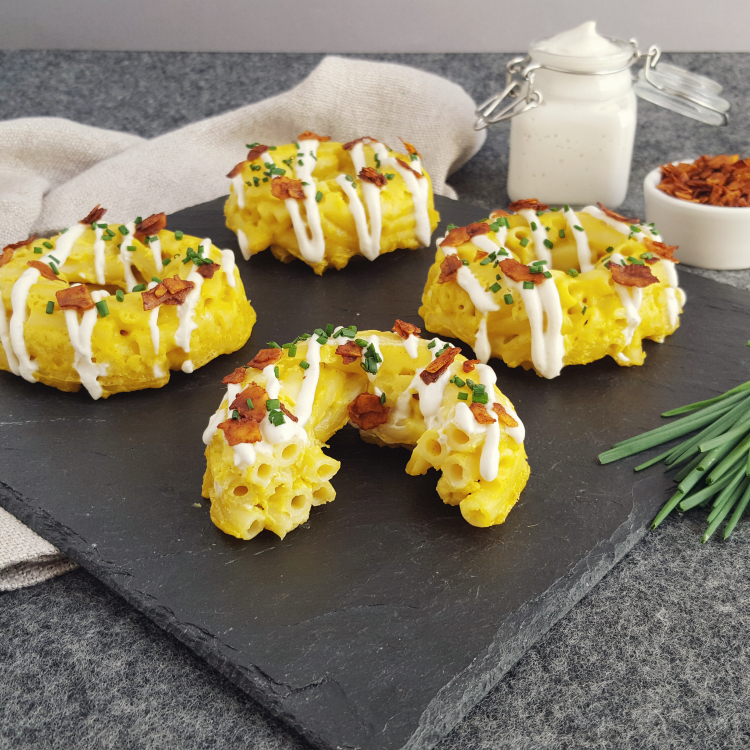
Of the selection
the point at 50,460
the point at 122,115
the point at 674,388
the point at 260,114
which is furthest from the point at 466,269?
the point at 122,115

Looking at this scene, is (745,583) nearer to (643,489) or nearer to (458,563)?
(643,489)

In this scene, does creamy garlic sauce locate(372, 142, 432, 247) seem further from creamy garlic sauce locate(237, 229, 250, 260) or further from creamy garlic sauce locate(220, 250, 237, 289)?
creamy garlic sauce locate(220, 250, 237, 289)

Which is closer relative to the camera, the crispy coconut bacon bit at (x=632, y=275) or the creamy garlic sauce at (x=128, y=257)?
the crispy coconut bacon bit at (x=632, y=275)

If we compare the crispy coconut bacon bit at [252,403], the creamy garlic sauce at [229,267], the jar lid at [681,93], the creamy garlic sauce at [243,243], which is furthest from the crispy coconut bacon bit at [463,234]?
the jar lid at [681,93]

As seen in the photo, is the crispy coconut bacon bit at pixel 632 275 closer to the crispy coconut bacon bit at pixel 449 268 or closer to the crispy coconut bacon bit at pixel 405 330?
the crispy coconut bacon bit at pixel 449 268

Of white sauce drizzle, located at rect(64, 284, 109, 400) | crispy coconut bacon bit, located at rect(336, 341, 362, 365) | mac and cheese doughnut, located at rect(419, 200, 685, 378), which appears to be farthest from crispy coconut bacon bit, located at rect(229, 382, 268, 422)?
mac and cheese doughnut, located at rect(419, 200, 685, 378)

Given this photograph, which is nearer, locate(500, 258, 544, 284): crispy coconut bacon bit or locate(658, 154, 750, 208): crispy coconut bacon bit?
locate(500, 258, 544, 284): crispy coconut bacon bit
